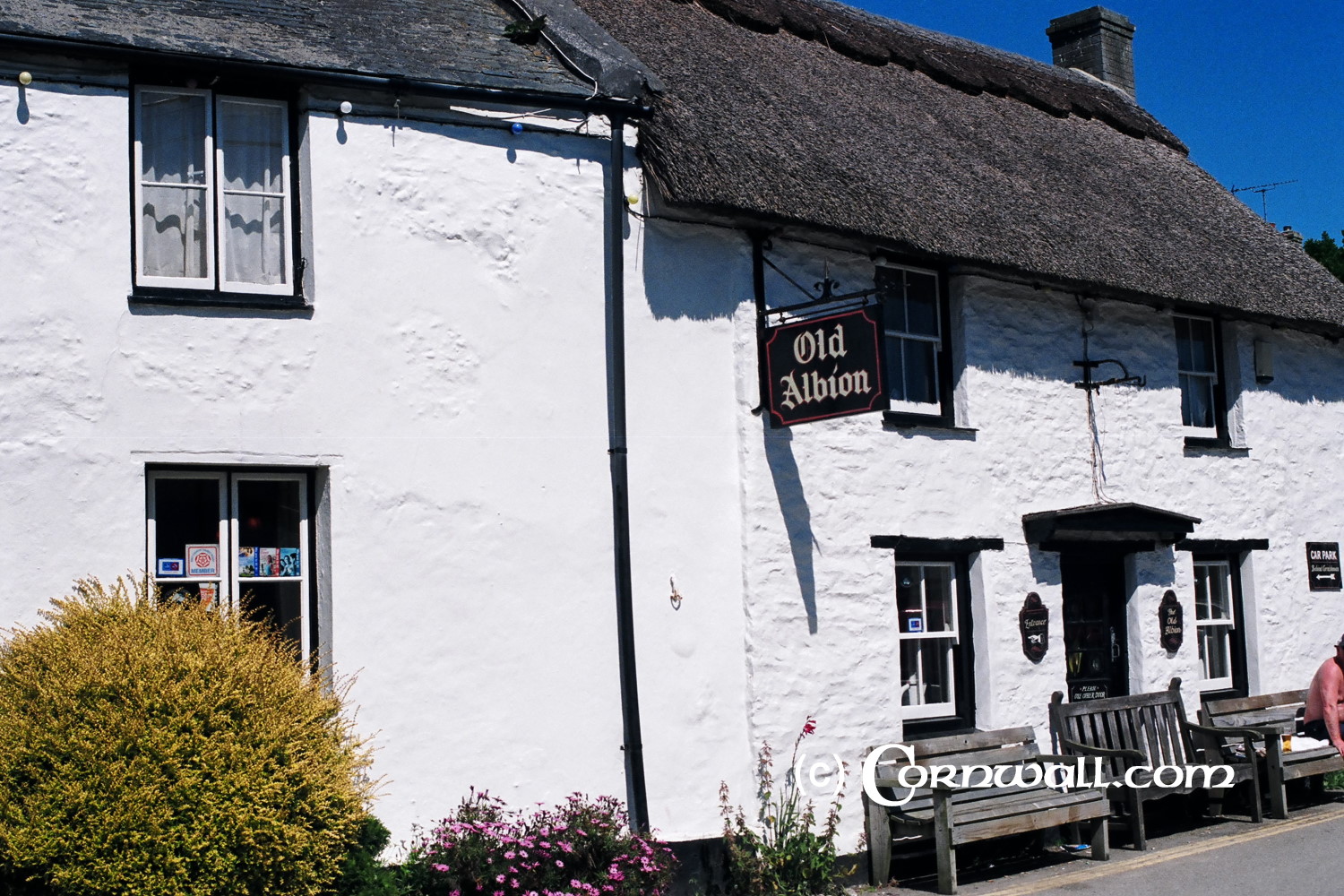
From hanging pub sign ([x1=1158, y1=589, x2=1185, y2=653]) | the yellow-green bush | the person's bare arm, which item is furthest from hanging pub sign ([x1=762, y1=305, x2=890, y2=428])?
hanging pub sign ([x1=1158, y1=589, x2=1185, y2=653])

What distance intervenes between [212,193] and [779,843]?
5415 mm

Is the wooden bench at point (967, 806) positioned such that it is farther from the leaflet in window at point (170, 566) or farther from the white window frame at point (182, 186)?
the white window frame at point (182, 186)

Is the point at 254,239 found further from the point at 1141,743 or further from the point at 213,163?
the point at 1141,743

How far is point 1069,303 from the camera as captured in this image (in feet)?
41.2

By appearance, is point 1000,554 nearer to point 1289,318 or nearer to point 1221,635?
point 1221,635

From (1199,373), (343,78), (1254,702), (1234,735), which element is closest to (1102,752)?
(1234,735)

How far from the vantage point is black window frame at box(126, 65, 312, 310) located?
27.1 ft

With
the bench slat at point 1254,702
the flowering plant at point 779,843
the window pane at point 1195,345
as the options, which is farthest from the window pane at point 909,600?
the window pane at point 1195,345

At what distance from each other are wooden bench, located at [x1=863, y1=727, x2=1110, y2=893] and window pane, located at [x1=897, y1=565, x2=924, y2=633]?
946mm

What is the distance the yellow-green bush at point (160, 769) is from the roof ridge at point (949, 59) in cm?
813

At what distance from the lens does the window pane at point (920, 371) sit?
11508 millimetres

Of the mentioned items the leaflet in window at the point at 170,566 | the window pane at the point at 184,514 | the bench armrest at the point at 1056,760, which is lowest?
the bench armrest at the point at 1056,760

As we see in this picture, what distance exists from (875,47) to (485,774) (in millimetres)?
8579

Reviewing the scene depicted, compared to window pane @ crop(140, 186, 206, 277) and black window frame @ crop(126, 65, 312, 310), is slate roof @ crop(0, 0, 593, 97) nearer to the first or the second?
black window frame @ crop(126, 65, 312, 310)
